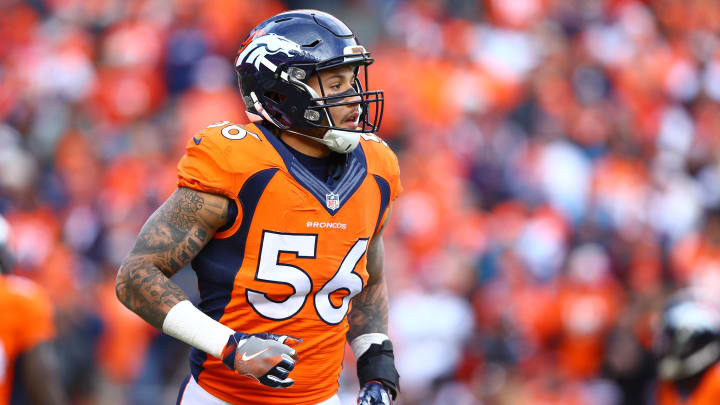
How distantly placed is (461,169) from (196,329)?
7.22m

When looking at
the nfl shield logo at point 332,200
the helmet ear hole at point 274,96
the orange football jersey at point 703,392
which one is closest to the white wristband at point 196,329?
the nfl shield logo at point 332,200

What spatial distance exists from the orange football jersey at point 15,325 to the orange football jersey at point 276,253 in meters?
1.08

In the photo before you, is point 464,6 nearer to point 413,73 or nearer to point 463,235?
point 413,73

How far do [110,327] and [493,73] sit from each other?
541 centimetres

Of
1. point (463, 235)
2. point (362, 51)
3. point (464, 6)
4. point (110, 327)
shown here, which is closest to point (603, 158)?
point (463, 235)

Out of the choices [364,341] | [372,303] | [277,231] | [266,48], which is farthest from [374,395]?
[266,48]

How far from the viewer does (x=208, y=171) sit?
10.4 ft

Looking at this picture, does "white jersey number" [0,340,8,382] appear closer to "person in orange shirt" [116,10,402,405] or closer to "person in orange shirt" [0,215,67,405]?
"person in orange shirt" [0,215,67,405]

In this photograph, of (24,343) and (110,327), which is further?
(110,327)

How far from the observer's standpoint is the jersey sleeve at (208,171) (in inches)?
124

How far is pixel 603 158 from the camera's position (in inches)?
414

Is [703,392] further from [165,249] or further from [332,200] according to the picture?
[165,249]

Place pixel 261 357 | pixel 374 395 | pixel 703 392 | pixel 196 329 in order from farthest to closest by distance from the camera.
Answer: pixel 703 392
pixel 374 395
pixel 196 329
pixel 261 357

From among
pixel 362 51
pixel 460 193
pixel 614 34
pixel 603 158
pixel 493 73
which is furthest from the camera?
pixel 614 34
